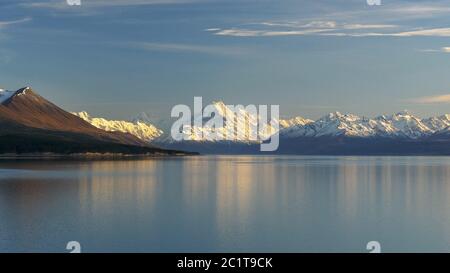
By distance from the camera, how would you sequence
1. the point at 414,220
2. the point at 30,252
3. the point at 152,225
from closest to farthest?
the point at 30,252
the point at 152,225
the point at 414,220

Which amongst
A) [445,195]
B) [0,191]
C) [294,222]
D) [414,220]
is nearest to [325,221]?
[294,222]

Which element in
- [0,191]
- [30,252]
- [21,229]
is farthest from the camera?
[0,191]

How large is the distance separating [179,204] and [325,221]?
1845cm

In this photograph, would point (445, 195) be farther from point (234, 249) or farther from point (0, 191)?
point (0, 191)

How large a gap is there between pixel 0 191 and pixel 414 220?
1955 inches

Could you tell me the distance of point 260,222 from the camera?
53719 millimetres

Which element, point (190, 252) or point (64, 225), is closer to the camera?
point (190, 252)

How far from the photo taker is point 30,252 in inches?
1571

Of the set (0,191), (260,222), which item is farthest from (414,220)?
(0,191)

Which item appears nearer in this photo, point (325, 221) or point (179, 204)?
point (325, 221)

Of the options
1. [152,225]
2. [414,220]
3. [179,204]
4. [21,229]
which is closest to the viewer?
[21,229]
